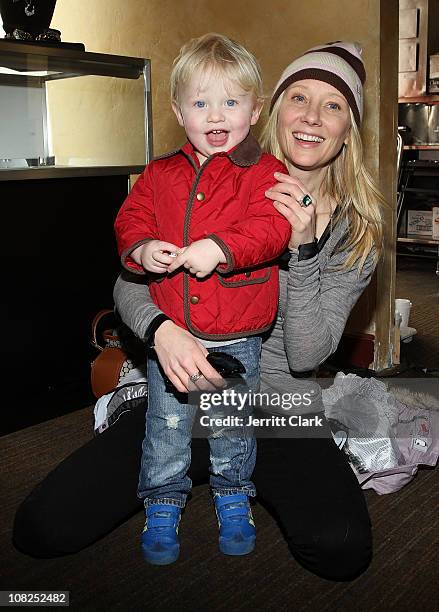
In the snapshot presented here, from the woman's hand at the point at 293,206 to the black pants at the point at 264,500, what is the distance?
645 mm

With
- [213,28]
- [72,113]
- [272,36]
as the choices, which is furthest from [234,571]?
[213,28]

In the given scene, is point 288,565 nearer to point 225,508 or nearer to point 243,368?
point 225,508

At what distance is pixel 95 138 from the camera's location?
2955mm

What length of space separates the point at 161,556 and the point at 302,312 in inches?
27.9

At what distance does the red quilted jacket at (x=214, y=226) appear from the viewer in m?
1.71

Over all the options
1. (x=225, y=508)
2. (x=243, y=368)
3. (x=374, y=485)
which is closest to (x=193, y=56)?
(x=243, y=368)

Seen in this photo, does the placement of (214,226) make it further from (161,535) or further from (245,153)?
(161,535)

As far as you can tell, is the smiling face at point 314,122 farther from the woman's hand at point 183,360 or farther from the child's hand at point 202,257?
the woman's hand at point 183,360

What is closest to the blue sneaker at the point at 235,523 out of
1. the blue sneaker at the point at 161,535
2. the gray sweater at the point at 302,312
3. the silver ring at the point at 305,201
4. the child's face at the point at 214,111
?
the blue sneaker at the point at 161,535

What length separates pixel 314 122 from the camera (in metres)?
1.93

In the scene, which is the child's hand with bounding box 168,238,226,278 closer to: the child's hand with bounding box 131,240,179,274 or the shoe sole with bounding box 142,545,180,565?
the child's hand with bounding box 131,240,179,274

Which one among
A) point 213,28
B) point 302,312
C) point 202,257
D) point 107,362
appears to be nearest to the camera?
point 202,257

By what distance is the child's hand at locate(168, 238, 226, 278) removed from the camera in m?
1.59

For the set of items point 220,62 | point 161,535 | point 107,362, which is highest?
point 220,62
